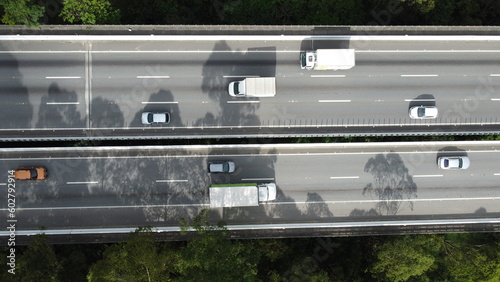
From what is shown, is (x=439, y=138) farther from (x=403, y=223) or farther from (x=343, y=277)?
(x=343, y=277)

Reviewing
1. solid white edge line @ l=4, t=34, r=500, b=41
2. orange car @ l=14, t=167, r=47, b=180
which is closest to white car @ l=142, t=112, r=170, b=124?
solid white edge line @ l=4, t=34, r=500, b=41

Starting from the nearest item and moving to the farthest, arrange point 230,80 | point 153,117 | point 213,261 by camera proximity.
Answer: point 213,261 → point 153,117 → point 230,80

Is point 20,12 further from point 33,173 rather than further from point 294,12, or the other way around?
point 294,12

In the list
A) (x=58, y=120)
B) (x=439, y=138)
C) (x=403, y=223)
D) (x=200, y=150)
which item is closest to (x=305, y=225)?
(x=403, y=223)

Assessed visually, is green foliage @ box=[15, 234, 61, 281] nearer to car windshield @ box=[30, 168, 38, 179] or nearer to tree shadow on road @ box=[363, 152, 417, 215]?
car windshield @ box=[30, 168, 38, 179]

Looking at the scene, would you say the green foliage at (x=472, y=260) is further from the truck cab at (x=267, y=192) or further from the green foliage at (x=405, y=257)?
the truck cab at (x=267, y=192)

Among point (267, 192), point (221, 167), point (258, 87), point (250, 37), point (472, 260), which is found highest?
point (250, 37)

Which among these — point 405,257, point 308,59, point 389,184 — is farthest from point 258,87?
point 405,257
